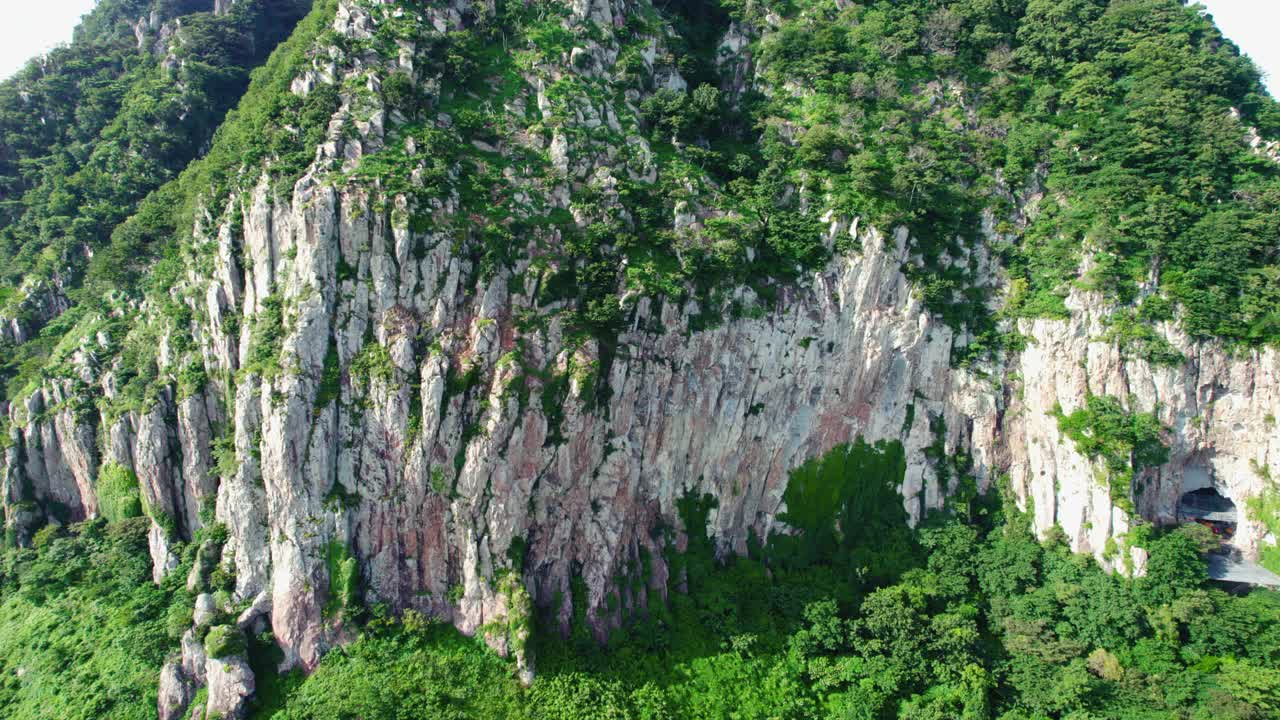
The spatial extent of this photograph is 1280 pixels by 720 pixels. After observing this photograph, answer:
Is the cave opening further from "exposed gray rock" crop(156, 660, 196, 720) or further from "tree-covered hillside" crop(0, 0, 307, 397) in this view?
"tree-covered hillside" crop(0, 0, 307, 397)

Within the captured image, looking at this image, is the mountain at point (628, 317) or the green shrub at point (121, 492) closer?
the mountain at point (628, 317)

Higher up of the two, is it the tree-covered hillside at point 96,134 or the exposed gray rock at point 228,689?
the tree-covered hillside at point 96,134

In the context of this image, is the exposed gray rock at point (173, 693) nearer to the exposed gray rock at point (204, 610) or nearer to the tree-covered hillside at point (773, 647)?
the tree-covered hillside at point (773, 647)

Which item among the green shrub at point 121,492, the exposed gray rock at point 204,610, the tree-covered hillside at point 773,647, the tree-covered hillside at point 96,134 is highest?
the tree-covered hillside at point 96,134

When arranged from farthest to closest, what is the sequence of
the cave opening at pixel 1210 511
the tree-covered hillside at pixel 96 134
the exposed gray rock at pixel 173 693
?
the tree-covered hillside at pixel 96 134 → the cave opening at pixel 1210 511 → the exposed gray rock at pixel 173 693

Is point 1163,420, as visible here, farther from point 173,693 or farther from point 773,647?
point 173,693

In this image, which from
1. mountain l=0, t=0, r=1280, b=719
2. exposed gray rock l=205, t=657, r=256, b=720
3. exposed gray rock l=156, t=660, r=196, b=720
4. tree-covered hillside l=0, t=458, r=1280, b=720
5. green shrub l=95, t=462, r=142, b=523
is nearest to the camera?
exposed gray rock l=205, t=657, r=256, b=720

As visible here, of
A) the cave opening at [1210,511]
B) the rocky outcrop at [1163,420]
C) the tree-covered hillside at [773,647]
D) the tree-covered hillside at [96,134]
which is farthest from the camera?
the tree-covered hillside at [96,134]

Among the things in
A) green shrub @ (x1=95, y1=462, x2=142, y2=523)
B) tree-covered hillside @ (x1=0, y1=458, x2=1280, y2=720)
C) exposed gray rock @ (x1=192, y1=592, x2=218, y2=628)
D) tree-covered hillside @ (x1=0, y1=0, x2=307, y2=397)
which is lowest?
tree-covered hillside @ (x1=0, y1=458, x2=1280, y2=720)

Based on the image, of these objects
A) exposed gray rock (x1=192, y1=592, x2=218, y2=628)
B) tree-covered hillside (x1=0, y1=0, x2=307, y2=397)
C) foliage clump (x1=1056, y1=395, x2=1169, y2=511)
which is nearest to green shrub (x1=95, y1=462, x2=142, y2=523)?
exposed gray rock (x1=192, y1=592, x2=218, y2=628)

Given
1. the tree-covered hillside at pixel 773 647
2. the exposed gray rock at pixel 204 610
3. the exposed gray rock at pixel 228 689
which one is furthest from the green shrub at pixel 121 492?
the exposed gray rock at pixel 228 689
